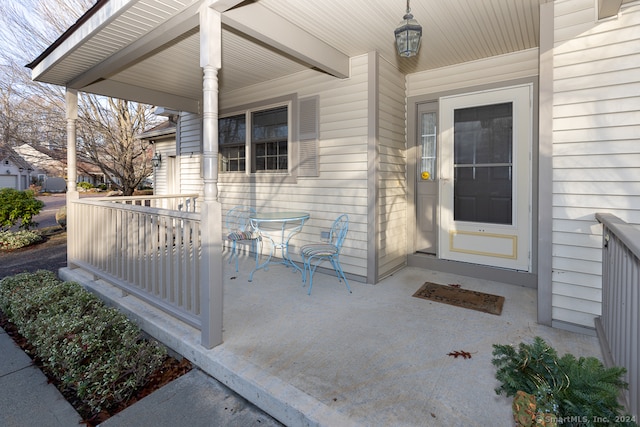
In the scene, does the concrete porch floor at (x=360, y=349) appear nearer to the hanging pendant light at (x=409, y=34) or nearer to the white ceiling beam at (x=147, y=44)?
the hanging pendant light at (x=409, y=34)

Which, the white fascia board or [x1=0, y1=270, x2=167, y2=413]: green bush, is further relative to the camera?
the white fascia board

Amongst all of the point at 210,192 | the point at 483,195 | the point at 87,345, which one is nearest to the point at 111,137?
the point at 87,345

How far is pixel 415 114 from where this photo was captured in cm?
430

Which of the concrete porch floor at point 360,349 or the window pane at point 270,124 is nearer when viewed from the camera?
the concrete porch floor at point 360,349

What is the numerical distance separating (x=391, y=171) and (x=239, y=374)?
2886 mm

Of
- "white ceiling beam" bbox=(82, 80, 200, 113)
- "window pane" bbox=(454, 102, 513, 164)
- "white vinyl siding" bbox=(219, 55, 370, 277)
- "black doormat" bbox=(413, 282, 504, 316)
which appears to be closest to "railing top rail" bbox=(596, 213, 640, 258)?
"black doormat" bbox=(413, 282, 504, 316)

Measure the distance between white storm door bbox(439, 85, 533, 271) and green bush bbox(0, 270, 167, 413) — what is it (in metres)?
3.39

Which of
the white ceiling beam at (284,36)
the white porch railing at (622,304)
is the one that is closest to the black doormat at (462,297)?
the white porch railing at (622,304)

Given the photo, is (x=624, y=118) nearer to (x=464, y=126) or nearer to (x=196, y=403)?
(x=464, y=126)

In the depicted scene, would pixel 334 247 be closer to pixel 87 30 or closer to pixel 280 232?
pixel 280 232

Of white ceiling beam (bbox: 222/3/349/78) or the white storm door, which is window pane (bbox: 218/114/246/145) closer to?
white ceiling beam (bbox: 222/3/349/78)

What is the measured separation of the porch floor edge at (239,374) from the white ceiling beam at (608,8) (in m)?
3.05

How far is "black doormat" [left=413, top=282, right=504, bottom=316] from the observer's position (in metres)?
3.03

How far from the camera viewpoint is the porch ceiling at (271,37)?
2.68 meters
